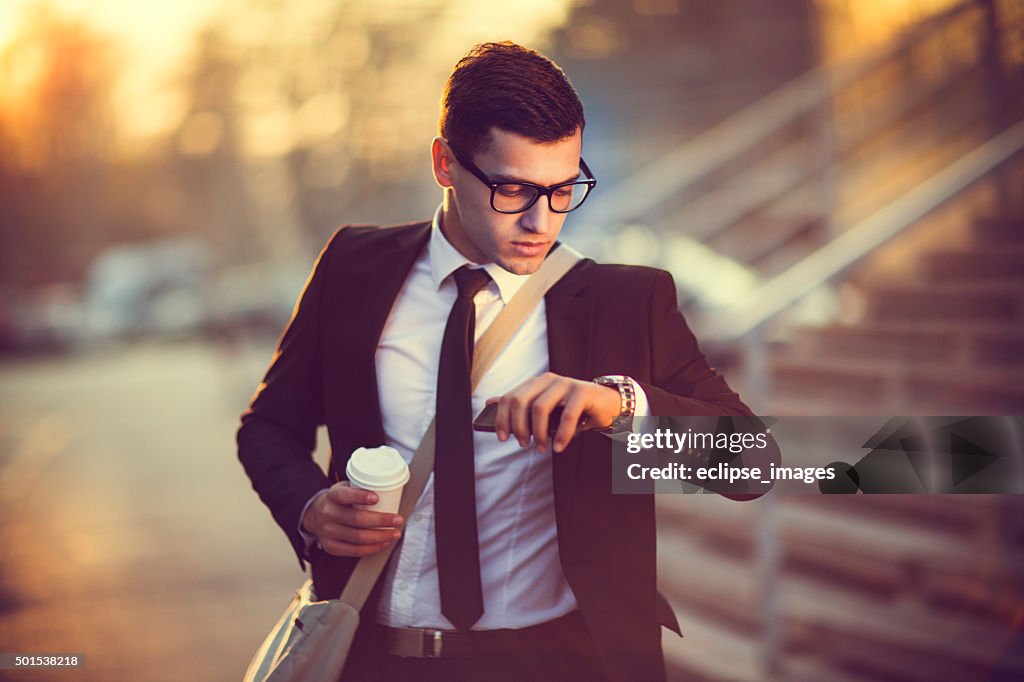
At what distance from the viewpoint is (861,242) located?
16.2 ft

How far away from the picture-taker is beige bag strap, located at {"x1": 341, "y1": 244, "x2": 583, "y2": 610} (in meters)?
2.01

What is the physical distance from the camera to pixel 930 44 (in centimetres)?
802

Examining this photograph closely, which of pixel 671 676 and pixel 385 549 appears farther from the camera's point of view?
pixel 671 676

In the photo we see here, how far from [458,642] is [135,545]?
631cm

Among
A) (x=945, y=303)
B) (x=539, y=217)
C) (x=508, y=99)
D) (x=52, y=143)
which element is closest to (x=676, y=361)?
(x=539, y=217)

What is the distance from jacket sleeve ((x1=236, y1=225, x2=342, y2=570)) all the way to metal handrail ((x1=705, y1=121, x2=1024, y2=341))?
9.67 feet

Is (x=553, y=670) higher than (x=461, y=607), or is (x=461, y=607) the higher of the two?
(x=461, y=607)

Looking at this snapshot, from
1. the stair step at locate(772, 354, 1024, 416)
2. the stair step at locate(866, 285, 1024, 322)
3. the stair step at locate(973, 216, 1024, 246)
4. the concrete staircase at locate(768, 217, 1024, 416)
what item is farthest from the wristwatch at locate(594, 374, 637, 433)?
the stair step at locate(973, 216, 1024, 246)

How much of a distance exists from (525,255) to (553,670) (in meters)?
0.91

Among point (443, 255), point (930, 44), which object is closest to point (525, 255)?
point (443, 255)

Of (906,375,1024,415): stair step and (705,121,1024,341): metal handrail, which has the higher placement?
(705,121,1024,341): metal handrail

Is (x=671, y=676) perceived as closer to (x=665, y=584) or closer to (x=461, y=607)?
(x=665, y=584)

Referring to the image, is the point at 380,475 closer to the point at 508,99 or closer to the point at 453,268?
the point at 453,268

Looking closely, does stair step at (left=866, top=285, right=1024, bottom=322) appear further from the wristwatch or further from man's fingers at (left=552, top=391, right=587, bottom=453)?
man's fingers at (left=552, top=391, right=587, bottom=453)
